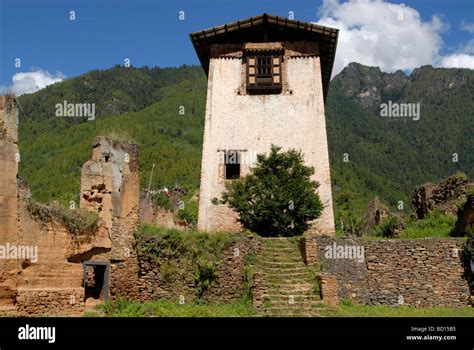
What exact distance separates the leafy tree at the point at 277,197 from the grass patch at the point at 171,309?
4.49 metres

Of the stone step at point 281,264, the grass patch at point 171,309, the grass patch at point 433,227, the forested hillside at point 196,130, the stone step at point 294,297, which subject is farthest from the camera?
the forested hillside at point 196,130

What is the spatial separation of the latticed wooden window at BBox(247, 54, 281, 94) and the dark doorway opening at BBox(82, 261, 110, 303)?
1147cm

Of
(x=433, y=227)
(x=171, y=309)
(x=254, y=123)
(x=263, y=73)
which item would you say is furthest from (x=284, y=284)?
(x=263, y=73)

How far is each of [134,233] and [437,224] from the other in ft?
39.1

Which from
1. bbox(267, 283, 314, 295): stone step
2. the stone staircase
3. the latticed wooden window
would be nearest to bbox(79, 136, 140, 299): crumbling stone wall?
the stone staircase

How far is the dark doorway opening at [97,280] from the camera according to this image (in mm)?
15062

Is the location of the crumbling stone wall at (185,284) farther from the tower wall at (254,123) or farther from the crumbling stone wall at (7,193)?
the tower wall at (254,123)

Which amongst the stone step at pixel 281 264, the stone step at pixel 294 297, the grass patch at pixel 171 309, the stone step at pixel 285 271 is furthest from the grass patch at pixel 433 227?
the grass patch at pixel 171 309

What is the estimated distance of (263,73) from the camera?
24562 mm

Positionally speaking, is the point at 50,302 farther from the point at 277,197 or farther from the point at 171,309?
the point at 277,197

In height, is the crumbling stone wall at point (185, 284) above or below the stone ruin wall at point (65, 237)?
below

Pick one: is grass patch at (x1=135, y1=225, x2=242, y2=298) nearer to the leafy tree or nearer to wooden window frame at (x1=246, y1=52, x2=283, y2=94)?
the leafy tree

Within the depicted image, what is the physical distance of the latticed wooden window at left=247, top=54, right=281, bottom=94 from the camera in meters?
24.4

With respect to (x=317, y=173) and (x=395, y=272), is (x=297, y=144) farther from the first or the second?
(x=395, y=272)
